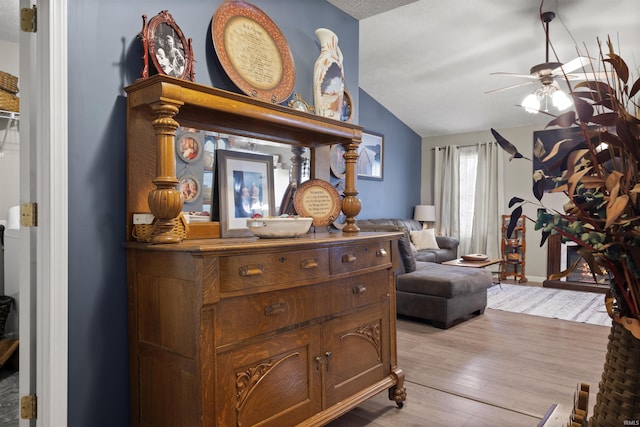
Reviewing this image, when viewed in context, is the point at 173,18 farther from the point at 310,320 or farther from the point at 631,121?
the point at 631,121

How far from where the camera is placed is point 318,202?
244 cm

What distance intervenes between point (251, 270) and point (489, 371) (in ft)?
6.93

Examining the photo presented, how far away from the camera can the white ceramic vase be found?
2445mm

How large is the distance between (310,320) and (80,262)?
95 centimetres

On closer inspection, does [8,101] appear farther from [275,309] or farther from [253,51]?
[275,309]

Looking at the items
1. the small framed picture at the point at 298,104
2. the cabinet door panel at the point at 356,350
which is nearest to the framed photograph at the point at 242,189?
the small framed picture at the point at 298,104

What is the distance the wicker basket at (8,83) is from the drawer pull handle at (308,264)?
2.91 meters

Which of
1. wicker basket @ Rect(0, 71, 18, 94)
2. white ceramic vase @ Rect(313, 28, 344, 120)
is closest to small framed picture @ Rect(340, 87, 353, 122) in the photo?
white ceramic vase @ Rect(313, 28, 344, 120)

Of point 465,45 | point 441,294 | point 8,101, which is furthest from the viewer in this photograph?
point 465,45

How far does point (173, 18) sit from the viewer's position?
1.91 m

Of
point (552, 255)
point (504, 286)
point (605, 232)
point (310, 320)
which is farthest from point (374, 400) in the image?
point (552, 255)

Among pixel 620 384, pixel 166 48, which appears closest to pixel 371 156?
pixel 166 48

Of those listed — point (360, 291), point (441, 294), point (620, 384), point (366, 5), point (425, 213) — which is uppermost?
point (366, 5)

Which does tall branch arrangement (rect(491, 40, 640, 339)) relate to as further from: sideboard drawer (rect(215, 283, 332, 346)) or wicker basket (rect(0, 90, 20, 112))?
wicker basket (rect(0, 90, 20, 112))
